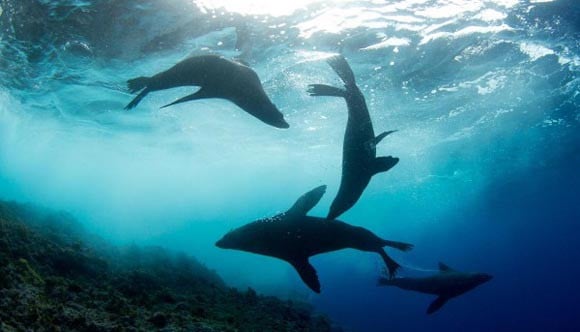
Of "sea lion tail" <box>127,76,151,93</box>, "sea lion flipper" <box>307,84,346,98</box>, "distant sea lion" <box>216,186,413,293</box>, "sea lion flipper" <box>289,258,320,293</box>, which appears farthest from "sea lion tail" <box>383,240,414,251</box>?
"sea lion tail" <box>127,76,151,93</box>

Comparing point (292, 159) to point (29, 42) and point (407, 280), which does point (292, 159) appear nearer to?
point (29, 42)

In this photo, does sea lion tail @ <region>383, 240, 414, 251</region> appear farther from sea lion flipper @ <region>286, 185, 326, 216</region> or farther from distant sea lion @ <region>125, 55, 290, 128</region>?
distant sea lion @ <region>125, 55, 290, 128</region>


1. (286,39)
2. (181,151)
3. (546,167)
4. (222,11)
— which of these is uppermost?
(222,11)

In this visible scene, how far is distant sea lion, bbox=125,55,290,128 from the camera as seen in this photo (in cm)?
377

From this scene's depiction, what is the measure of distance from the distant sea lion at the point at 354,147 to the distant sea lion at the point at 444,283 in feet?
14.6

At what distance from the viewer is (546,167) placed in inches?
1374

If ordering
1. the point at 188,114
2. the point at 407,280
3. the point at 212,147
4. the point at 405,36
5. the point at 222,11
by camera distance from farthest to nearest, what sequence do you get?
the point at 212,147 < the point at 188,114 < the point at 405,36 < the point at 222,11 < the point at 407,280

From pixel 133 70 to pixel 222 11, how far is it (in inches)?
266

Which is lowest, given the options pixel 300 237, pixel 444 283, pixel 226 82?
pixel 444 283

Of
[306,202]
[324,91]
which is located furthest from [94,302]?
[324,91]

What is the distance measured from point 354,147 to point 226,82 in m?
1.75

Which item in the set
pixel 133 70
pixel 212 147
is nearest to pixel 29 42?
pixel 133 70

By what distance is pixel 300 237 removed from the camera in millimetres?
4805

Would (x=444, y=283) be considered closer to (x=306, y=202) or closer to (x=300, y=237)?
(x=300, y=237)
